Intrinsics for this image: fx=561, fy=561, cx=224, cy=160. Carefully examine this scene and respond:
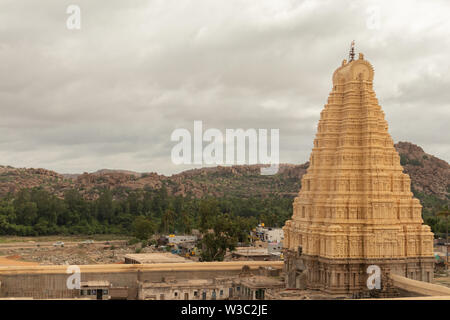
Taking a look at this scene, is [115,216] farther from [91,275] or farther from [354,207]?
[354,207]

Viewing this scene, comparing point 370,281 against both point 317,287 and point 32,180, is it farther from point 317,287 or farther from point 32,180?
point 32,180

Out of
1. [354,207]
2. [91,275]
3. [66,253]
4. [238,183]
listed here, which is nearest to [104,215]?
[66,253]

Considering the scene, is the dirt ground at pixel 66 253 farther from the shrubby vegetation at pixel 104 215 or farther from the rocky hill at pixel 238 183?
the rocky hill at pixel 238 183

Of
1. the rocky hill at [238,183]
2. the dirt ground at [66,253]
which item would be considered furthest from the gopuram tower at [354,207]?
the rocky hill at [238,183]

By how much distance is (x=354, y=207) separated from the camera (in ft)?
113

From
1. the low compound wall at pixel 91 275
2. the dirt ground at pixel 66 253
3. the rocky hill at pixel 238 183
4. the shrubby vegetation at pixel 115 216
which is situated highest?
the rocky hill at pixel 238 183

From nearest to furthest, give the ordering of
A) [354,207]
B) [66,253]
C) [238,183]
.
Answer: [354,207]
[66,253]
[238,183]

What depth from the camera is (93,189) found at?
539ft

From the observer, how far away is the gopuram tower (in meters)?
33.3

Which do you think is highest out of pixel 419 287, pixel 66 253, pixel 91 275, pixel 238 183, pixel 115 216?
pixel 238 183

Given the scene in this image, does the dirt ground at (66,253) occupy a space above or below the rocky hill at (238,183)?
below

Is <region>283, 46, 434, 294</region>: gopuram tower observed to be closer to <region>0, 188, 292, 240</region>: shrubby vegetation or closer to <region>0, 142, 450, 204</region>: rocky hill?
<region>0, 188, 292, 240</region>: shrubby vegetation

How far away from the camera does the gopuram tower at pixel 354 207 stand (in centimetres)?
3334

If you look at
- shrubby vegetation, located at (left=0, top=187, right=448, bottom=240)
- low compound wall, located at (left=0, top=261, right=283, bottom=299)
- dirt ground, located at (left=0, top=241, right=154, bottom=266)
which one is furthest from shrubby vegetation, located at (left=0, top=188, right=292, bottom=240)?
low compound wall, located at (left=0, top=261, right=283, bottom=299)
